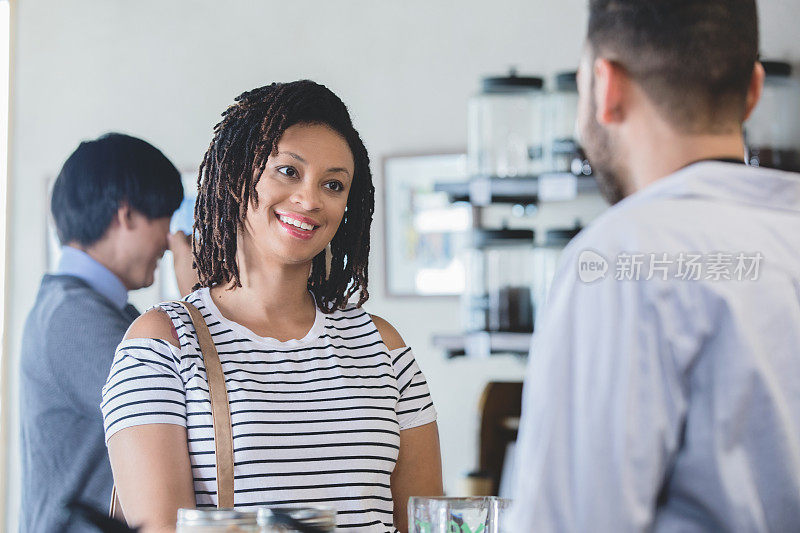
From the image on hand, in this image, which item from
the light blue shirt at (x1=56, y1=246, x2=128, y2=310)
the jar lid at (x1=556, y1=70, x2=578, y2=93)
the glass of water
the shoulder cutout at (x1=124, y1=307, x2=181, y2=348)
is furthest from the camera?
the jar lid at (x1=556, y1=70, x2=578, y2=93)

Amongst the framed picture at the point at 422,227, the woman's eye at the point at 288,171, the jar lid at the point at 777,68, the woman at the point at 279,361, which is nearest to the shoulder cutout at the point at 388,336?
the woman at the point at 279,361

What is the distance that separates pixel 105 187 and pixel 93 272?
190 millimetres

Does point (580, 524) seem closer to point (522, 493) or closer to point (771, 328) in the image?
point (522, 493)

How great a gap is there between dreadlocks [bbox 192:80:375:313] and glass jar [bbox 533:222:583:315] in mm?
1532

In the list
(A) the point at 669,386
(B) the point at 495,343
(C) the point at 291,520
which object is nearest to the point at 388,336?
(C) the point at 291,520

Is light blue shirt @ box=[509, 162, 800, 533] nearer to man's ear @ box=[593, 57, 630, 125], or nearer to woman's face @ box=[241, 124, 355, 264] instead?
man's ear @ box=[593, 57, 630, 125]

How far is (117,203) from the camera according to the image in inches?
82.6

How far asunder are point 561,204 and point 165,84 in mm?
1831

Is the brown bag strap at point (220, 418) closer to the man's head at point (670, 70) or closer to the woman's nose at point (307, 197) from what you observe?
the woman's nose at point (307, 197)

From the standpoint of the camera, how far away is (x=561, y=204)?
3598mm

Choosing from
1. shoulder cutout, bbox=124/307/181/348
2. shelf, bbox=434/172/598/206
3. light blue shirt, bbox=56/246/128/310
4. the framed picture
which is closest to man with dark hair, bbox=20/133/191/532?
light blue shirt, bbox=56/246/128/310

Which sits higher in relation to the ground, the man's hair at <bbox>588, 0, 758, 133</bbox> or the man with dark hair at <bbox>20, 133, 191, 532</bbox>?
the man's hair at <bbox>588, 0, 758, 133</bbox>

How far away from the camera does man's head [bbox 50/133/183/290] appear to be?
210cm

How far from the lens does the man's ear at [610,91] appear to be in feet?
3.05
